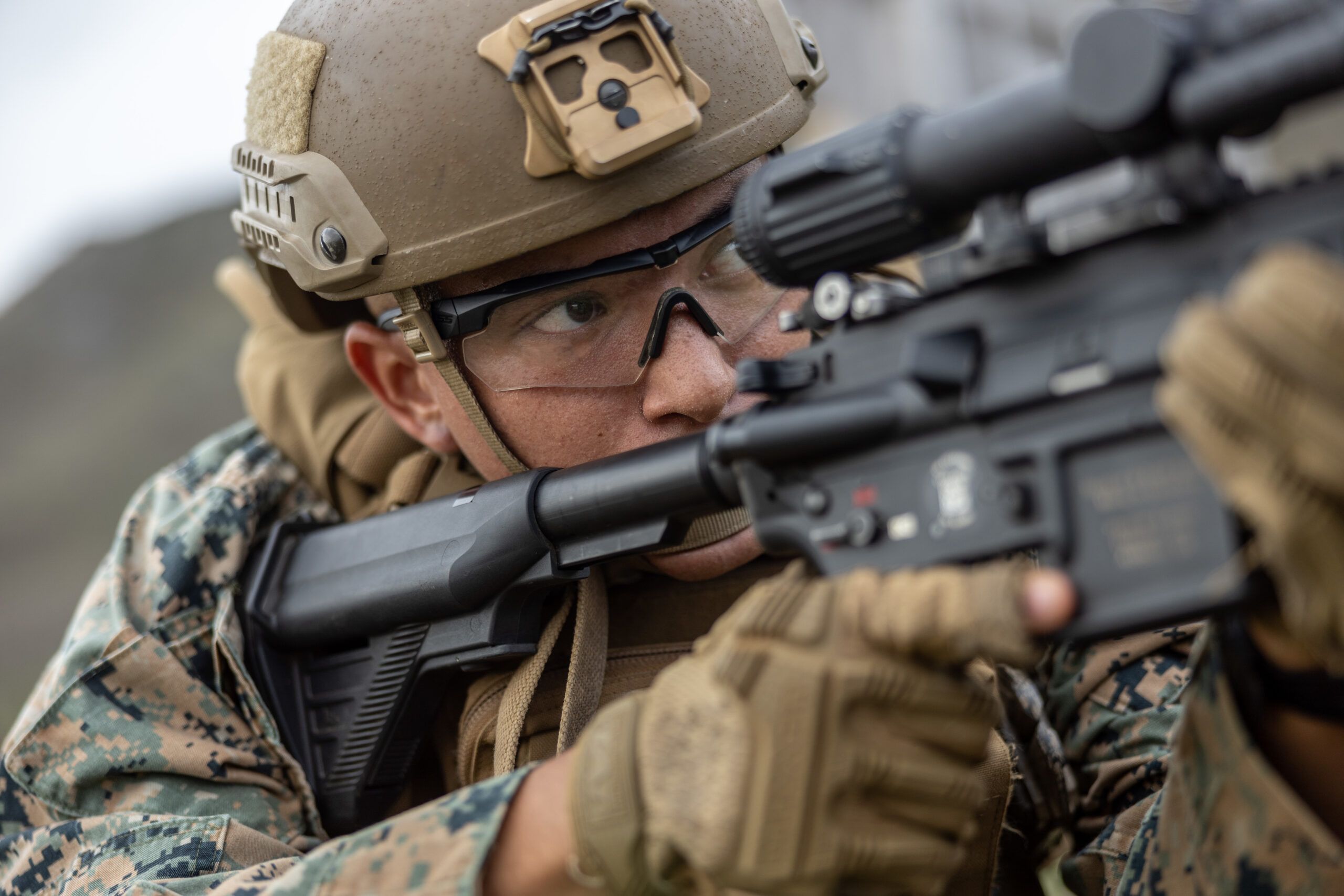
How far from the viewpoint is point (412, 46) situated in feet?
7.98

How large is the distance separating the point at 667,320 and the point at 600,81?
0.41m

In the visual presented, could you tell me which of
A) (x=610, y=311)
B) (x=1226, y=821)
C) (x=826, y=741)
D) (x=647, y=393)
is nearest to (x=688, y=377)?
(x=647, y=393)

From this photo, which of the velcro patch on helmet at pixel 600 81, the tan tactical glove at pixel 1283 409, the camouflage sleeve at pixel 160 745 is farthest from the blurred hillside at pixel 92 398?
the tan tactical glove at pixel 1283 409

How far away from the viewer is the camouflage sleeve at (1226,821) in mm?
1510

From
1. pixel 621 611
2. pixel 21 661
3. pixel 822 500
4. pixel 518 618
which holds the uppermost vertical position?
pixel 822 500

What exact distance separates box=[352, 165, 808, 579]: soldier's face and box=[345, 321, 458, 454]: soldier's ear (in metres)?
0.24

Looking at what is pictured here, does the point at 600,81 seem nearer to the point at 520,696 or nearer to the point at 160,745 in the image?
the point at 520,696

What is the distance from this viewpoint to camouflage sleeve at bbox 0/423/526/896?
89.2 inches

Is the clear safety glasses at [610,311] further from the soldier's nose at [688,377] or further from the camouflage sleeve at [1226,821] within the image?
the camouflage sleeve at [1226,821]

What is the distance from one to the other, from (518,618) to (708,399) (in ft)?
1.63

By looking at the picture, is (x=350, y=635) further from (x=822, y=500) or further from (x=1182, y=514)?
(x=1182, y=514)

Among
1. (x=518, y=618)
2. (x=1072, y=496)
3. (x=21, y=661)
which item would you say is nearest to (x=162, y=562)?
(x=518, y=618)

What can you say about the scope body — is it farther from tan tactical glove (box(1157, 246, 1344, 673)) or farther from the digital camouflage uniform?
the digital camouflage uniform

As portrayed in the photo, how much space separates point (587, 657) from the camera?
237 centimetres
